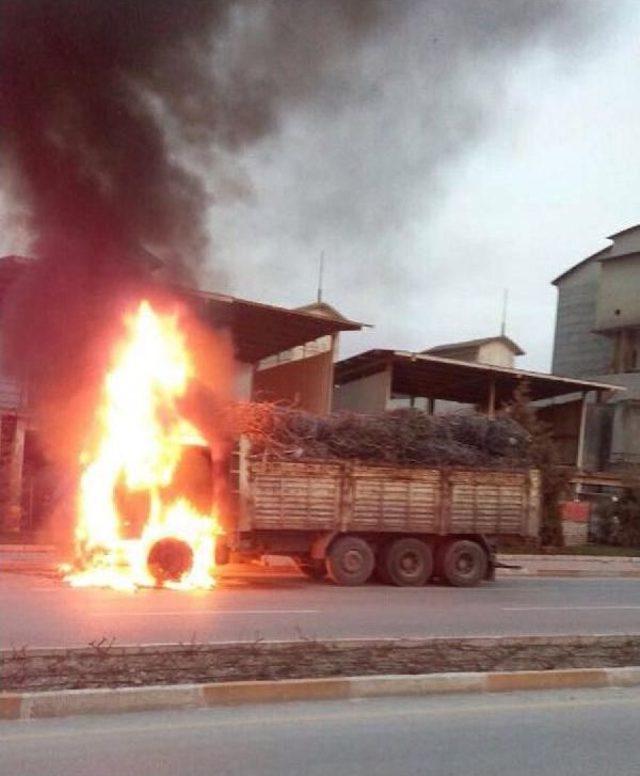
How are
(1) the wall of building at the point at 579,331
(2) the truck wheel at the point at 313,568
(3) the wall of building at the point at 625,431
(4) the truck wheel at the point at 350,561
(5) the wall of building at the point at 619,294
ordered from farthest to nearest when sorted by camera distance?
(1) the wall of building at the point at 579,331, (5) the wall of building at the point at 619,294, (3) the wall of building at the point at 625,431, (2) the truck wheel at the point at 313,568, (4) the truck wheel at the point at 350,561

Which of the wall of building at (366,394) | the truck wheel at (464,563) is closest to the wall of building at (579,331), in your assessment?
the wall of building at (366,394)

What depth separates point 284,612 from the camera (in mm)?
10195

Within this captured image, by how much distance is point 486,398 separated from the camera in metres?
31.2

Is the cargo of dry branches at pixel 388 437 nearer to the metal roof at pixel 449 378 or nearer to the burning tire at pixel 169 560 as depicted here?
the burning tire at pixel 169 560

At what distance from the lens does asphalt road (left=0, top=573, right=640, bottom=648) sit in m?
8.31

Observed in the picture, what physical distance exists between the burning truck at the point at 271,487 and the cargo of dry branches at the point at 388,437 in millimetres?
20

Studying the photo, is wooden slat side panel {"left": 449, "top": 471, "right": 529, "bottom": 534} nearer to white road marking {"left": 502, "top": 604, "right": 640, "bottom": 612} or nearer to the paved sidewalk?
white road marking {"left": 502, "top": 604, "right": 640, "bottom": 612}

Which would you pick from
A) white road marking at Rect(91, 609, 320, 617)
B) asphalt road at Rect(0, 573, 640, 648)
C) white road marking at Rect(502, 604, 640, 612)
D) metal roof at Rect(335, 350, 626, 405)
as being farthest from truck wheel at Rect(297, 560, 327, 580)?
metal roof at Rect(335, 350, 626, 405)

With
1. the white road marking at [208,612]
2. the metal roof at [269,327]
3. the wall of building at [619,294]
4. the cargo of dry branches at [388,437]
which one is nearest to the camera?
the white road marking at [208,612]

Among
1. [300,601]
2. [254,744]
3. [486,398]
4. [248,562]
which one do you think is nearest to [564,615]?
[300,601]

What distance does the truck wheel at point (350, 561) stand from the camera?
13648mm

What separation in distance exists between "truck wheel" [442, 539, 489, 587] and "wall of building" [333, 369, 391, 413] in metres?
11.0

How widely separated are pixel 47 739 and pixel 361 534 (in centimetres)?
930

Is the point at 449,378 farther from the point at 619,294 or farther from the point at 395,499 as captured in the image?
the point at 395,499
